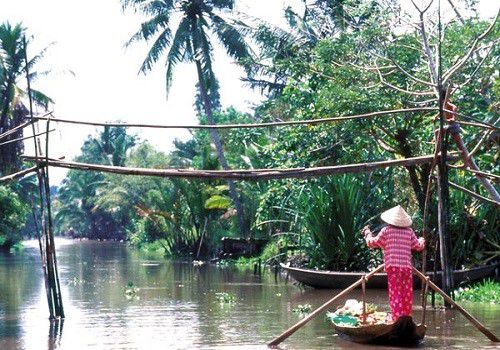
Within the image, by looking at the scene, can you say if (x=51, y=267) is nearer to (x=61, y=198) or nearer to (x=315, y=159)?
(x=315, y=159)

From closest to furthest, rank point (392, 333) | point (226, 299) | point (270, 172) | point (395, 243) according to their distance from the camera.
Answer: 1. point (392, 333)
2. point (395, 243)
3. point (270, 172)
4. point (226, 299)

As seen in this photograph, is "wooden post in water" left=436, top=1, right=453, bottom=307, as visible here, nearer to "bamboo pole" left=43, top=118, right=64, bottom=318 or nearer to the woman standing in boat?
the woman standing in boat

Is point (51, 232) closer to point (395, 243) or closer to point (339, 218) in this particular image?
point (395, 243)

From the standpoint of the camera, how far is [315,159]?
19.6 meters

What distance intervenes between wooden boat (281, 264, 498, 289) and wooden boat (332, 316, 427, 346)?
5.82 metres

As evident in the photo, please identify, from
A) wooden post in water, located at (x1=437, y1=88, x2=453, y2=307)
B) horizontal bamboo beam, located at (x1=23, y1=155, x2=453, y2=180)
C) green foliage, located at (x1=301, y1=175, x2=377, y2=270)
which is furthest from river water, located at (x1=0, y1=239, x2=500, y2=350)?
horizontal bamboo beam, located at (x1=23, y1=155, x2=453, y2=180)

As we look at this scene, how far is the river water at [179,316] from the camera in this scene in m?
10.8

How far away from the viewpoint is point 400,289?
33.0ft

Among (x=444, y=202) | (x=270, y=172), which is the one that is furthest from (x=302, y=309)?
(x=444, y=202)

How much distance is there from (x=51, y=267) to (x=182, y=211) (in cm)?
1992

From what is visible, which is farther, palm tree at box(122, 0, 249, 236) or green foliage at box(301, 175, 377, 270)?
palm tree at box(122, 0, 249, 236)

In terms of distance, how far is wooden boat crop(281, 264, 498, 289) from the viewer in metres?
16.0

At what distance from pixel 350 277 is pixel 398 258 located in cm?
630

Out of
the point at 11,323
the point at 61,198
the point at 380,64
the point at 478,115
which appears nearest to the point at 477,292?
the point at 478,115
